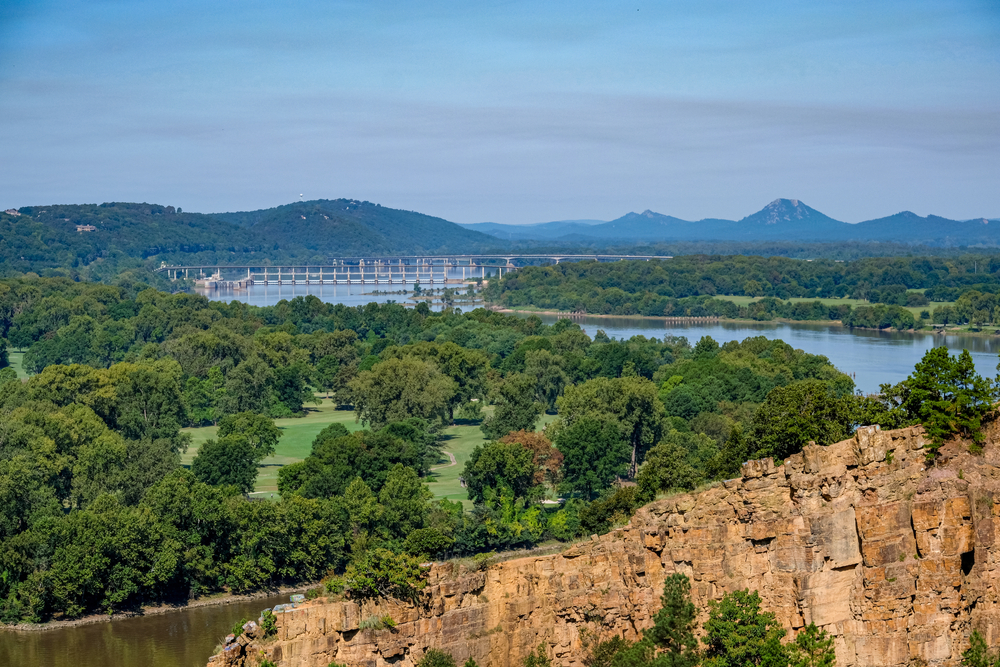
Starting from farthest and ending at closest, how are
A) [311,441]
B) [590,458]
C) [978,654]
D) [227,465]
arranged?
1. [311,441]
2. [590,458]
3. [227,465]
4. [978,654]

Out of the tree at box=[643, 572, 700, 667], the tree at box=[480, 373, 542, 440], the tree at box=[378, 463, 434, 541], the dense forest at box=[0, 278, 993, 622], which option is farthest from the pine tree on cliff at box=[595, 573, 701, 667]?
the tree at box=[480, 373, 542, 440]

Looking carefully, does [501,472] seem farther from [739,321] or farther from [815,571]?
[739,321]

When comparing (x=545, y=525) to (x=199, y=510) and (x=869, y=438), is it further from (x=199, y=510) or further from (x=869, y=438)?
(x=869, y=438)

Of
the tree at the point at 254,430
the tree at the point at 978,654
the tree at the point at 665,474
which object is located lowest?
the tree at the point at 254,430

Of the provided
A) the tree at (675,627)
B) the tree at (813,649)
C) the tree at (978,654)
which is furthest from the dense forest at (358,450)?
the tree at (675,627)

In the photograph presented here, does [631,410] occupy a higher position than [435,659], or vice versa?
[435,659]

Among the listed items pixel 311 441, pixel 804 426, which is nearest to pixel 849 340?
pixel 311 441

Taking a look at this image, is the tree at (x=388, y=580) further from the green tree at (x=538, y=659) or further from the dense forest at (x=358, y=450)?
the green tree at (x=538, y=659)
